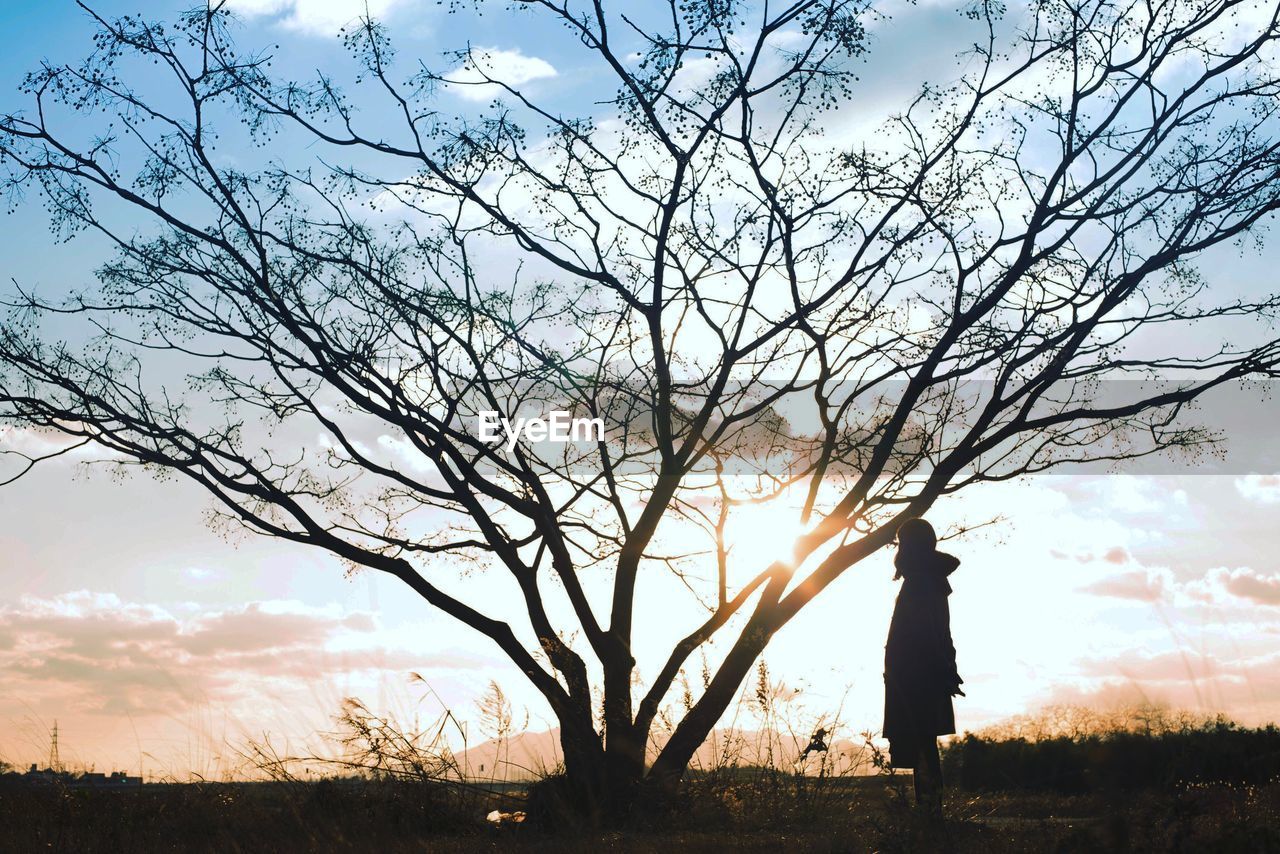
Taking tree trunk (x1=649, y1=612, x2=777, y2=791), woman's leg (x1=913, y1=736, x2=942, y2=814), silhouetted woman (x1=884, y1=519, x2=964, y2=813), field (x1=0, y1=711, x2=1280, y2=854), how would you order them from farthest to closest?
1. tree trunk (x1=649, y1=612, x2=777, y2=791)
2. silhouetted woman (x1=884, y1=519, x2=964, y2=813)
3. woman's leg (x1=913, y1=736, x2=942, y2=814)
4. field (x1=0, y1=711, x2=1280, y2=854)

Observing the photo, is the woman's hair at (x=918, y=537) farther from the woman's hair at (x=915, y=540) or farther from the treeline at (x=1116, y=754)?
the treeline at (x=1116, y=754)

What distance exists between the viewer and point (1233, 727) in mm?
18688

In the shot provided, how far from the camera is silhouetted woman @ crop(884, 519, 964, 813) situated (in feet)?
30.7

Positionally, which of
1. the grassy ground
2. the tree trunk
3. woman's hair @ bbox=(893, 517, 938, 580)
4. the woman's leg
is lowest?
the grassy ground

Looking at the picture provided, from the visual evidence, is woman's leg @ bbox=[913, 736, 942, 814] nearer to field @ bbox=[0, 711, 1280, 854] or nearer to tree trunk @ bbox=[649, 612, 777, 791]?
field @ bbox=[0, 711, 1280, 854]

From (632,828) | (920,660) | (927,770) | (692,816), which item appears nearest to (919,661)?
(920,660)

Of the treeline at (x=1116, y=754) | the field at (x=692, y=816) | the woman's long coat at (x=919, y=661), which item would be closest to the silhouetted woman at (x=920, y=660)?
the woman's long coat at (x=919, y=661)

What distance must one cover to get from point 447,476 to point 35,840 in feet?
20.7

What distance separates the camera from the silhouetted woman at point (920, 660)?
935 centimetres

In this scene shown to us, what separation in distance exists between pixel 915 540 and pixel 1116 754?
293 inches

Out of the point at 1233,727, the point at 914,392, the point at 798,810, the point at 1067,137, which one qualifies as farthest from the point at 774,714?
the point at 1233,727

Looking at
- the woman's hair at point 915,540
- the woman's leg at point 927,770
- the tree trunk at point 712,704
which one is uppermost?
the woman's hair at point 915,540

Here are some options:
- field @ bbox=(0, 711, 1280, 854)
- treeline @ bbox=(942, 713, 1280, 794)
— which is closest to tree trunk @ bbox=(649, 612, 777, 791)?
field @ bbox=(0, 711, 1280, 854)

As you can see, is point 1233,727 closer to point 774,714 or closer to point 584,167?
point 774,714
